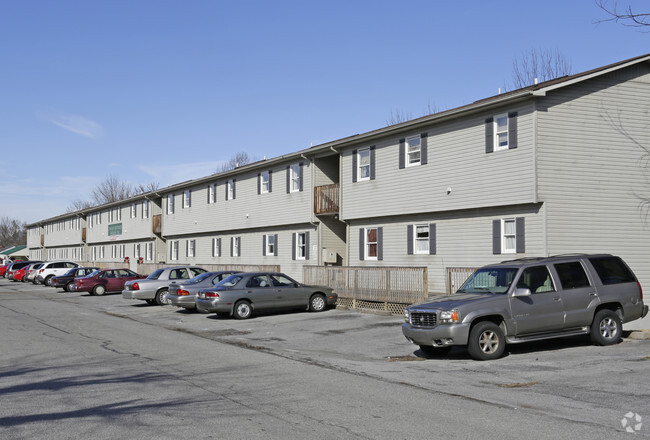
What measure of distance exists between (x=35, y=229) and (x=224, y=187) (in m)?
69.1

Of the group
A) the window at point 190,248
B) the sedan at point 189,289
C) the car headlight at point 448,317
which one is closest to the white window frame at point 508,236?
the car headlight at point 448,317

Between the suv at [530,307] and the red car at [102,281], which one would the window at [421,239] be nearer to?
the suv at [530,307]

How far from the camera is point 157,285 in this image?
88.6 ft

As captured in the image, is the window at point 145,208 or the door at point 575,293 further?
the window at point 145,208

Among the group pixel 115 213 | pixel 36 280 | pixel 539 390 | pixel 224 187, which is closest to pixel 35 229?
pixel 115 213

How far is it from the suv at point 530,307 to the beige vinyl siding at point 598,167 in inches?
222

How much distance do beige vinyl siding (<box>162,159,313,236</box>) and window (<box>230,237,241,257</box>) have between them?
764mm

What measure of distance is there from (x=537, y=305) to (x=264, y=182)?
23.5 m

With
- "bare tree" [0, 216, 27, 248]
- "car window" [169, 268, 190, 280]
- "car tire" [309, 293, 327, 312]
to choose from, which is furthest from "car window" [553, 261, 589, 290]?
"bare tree" [0, 216, 27, 248]

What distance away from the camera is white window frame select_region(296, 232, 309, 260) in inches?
1227

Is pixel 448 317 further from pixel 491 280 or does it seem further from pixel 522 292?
pixel 491 280

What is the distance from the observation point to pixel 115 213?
60562mm

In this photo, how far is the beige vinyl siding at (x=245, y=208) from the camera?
31.0 m

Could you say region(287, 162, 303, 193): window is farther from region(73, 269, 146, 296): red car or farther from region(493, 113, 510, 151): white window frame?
region(493, 113, 510, 151): white window frame
